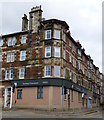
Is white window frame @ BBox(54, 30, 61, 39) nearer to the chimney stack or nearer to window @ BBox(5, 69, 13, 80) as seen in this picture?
the chimney stack

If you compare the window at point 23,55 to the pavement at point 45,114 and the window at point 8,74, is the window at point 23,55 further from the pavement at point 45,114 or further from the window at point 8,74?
the pavement at point 45,114

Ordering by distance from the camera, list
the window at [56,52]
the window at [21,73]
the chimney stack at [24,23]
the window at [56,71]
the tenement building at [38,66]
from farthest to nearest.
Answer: the chimney stack at [24,23] → the window at [21,73] → the window at [56,52] → the window at [56,71] → the tenement building at [38,66]

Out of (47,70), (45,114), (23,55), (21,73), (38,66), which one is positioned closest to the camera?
(45,114)

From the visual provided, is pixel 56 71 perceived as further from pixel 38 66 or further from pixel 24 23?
pixel 24 23

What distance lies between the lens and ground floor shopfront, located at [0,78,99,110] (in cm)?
2722

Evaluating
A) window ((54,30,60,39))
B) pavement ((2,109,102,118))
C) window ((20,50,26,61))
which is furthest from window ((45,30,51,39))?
pavement ((2,109,102,118))

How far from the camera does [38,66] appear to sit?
29469mm

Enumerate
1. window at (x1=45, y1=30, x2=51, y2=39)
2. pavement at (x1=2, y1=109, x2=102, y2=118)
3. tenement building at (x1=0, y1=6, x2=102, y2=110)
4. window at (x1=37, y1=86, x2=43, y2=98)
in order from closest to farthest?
1. pavement at (x1=2, y1=109, x2=102, y2=118)
2. tenement building at (x1=0, y1=6, x2=102, y2=110)
3. window at (x1=37, y1=86, x2=43, y2=98)
4. window at (x1=45, y1=30, x2=51, y2=39)

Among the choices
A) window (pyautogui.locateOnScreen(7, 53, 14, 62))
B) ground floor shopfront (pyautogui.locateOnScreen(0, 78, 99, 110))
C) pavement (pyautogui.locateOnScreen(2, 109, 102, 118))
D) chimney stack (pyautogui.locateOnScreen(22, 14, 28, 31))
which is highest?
chimney stack (pyautogui.locateOnScreen(22, 14, 28, 31))

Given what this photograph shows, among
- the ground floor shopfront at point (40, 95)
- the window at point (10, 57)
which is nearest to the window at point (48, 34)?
the ground floor shopfront at point (40, 95)

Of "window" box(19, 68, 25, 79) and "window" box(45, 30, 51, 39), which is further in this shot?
"window" box(19, 68, 25, 79)

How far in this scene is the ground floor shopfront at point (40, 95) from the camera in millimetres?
27219

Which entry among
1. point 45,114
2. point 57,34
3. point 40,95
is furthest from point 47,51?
point 45,114

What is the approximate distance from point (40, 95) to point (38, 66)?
4.48 metres
